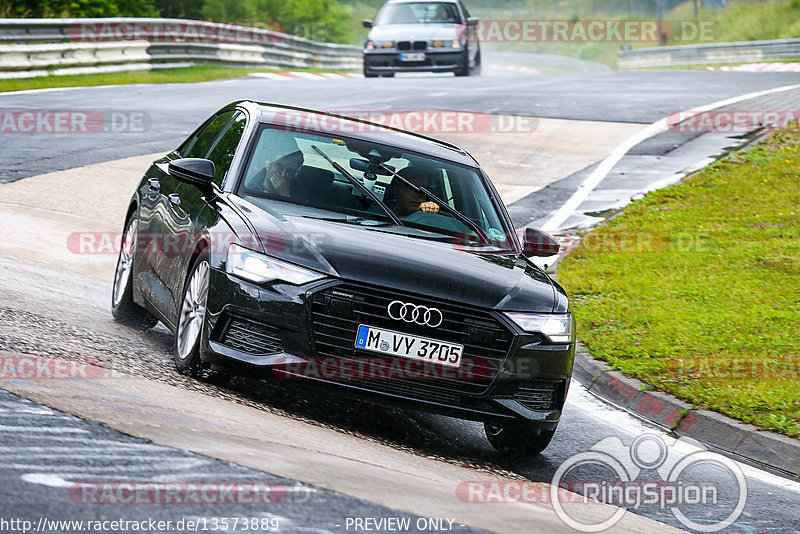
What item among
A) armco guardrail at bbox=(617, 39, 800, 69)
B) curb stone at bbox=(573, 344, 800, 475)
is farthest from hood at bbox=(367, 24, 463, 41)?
curb stone at bbox=(573, 344, 800, 475)

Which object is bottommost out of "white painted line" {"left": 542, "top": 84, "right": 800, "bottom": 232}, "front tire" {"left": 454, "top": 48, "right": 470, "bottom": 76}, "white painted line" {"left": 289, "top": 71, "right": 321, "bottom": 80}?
"white painted line" {"left": 542, "top": 84, "right": 800, "bottom": 232}

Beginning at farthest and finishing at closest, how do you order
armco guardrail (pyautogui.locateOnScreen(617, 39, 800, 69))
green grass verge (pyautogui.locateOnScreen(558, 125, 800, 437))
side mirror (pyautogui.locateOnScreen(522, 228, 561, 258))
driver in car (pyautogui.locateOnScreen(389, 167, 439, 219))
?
armco guardrail (pyautogui.locateOnScreen(617, 39, 800, 69)) < green grass verge (pyautogui.locateOnScreen(558, 125, 800, 437)) < side mirror (pyautogui.locateOnScreen(522, 228, 561, 258)) < driver in car (pyautogui.locateOnScreen(389, 167, 439, 219))

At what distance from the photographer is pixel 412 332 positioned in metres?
5.55

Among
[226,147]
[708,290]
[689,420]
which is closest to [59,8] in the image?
[708,290]

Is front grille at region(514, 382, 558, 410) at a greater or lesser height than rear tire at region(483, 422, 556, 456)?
greater

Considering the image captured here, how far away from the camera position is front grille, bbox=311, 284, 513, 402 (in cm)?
554

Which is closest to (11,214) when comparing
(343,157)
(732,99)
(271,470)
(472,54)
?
(343,157)

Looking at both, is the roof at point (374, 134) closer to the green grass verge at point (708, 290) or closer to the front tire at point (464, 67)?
the green grass verge at point (708, 290)

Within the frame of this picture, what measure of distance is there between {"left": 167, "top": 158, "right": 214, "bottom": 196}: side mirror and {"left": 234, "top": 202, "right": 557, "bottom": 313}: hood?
1.66ft

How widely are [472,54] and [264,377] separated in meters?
24.9

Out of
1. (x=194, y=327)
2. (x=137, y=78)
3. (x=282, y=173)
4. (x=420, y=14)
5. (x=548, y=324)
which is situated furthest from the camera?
(x=420, y=14)

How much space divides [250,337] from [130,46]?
21.1 metres

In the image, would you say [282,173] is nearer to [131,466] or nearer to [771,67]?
[131,466]

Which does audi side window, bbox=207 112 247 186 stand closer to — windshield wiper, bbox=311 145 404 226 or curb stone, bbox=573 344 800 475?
windshield wiper, bbox=311 145 404 226
